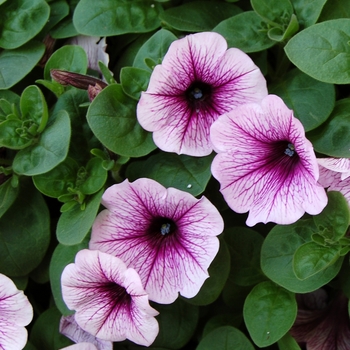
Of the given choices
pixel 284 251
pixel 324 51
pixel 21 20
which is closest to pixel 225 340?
pixel 284 251

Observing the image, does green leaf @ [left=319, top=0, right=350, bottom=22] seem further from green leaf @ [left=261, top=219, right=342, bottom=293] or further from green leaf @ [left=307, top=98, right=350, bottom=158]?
green leaf @ [left=261, top=219, right=342, bottom=293]

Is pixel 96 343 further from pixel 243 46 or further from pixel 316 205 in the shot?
pixel 243 46

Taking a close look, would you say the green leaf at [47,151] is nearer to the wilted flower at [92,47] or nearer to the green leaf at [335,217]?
the wilted flower at [92,47]

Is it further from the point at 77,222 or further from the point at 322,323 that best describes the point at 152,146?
the point at 322,323

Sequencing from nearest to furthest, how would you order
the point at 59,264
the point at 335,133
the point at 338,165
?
the point at 338,165 → the point at 335,133 → the point at 59,264

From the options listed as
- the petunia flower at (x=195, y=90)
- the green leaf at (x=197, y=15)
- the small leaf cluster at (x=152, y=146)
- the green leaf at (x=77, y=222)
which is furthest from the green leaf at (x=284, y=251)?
the green leaf at (x=197, y=15)

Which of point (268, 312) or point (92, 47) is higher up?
point (92, 47)

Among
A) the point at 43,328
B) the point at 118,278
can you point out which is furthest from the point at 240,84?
the point at 43,328
